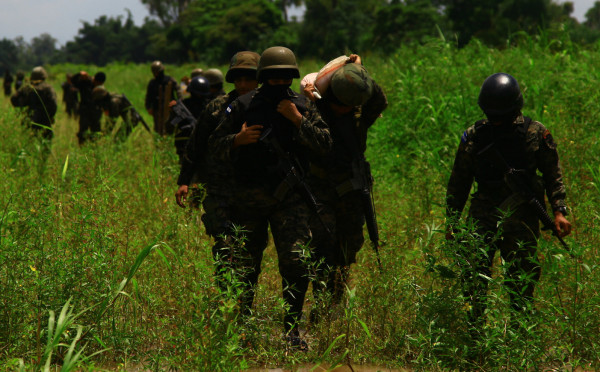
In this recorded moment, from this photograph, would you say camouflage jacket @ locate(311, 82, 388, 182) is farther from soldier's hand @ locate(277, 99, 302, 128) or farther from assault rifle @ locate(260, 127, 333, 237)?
soldier's hand @ locate(277, 99, 302, 128)

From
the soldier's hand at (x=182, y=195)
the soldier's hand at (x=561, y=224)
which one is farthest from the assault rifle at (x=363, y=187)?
the soldier's hand at (x=561, y=224)

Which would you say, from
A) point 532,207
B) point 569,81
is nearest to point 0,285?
point 532,207

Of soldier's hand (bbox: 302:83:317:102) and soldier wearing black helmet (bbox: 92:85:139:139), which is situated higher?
soldier's hand (bbox: 302:83:317:102)

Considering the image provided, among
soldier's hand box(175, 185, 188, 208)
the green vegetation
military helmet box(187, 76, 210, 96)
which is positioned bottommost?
the green vegetation

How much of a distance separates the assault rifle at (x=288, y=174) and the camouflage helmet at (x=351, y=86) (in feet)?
1.72

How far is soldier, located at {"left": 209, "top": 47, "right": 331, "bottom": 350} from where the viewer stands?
3.90 metres

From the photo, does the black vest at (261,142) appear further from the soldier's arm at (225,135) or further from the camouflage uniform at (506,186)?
the camouflage uniform at (506,186)

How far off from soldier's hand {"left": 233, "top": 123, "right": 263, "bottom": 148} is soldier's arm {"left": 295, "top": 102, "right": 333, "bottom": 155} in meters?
0.24

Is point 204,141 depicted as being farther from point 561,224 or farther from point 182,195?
point 561,224

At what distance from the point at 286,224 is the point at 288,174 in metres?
0.31

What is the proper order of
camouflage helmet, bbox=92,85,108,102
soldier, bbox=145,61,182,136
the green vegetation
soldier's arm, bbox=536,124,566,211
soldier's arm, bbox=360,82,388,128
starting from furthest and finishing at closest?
camouflage helmet, bbox=92,85,108,102 → soldier, bbox=145,61,182,136 → soldier's arm, bbox=360,82,388,128 → soldier's arm, bbox=536,124,566,211 → the green vegetation

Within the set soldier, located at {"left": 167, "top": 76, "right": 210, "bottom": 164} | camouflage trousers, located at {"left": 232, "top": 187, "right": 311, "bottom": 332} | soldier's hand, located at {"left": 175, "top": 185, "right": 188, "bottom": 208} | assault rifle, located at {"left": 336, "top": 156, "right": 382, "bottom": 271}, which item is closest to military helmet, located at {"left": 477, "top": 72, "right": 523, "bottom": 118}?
assault rifle, located at {"left": 336, "top": 156, "right": 382, "bottom": 271}

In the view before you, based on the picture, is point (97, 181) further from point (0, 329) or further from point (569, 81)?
point (569, 81)

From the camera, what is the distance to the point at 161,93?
10.1m
